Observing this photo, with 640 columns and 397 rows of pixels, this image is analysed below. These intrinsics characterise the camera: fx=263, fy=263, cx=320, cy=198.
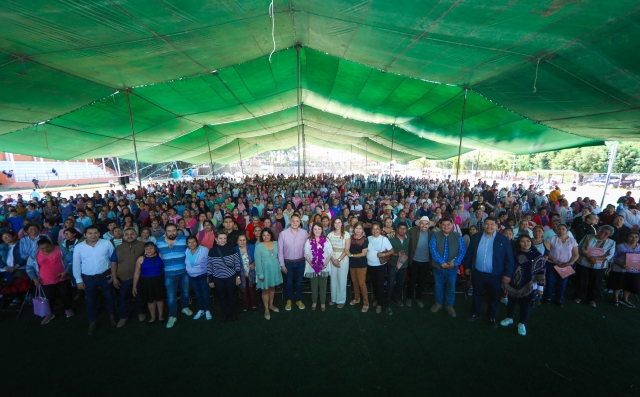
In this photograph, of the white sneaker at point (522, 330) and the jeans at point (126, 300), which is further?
Result: the jeans at point (126, 300)

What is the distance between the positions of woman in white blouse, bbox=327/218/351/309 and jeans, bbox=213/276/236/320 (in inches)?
63.9

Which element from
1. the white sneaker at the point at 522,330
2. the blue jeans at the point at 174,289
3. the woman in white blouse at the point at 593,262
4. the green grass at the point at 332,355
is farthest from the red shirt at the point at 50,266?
the woman in white blouse at the point at 593,262

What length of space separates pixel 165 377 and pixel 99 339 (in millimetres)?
1534

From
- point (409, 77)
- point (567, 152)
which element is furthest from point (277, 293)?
point (567, 152)

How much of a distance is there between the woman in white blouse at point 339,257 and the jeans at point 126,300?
310 centimetres

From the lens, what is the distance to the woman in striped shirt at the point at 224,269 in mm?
3881

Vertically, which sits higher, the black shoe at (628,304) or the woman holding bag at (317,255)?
the woman holding bag at (317,255)

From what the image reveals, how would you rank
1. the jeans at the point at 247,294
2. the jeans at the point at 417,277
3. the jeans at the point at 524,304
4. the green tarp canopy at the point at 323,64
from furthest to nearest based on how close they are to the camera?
1. the jeans at the point at 417,277
2. the jeans at the point at 247,294
3. the jeans at the point at 524,304
4. the green tarp canopy at the point at 323,64

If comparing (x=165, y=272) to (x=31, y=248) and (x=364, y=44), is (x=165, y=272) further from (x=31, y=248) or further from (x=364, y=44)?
(x=364, y=44)

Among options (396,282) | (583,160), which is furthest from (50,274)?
(583,160)

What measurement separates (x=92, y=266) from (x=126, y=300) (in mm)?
709

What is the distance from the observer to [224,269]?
12.8 ft

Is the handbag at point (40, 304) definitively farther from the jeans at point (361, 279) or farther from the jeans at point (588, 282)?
the jeans at point (588, 282)

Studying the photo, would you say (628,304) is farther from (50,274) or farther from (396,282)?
(50,274)
